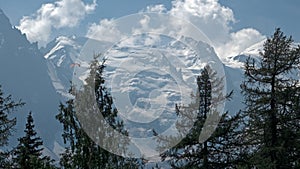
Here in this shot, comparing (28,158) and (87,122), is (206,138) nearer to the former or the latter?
(87,122)

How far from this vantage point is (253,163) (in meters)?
20.5

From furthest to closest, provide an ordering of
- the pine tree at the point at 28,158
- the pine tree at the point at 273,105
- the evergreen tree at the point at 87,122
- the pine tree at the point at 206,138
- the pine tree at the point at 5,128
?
1. the pine tree at the point at 206,138
2. the evergreen tree at the point at 87,122
3. the pine tree at the point at 5,128
4. the pine tree at the point at 273,105
5. the pine tree at the point at 28,158

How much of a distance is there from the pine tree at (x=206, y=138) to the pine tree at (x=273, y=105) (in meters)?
1.69

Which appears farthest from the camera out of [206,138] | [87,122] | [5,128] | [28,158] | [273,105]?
[28,158]

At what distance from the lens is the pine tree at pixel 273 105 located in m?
20.7

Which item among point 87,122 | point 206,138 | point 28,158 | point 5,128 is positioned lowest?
point 206,138

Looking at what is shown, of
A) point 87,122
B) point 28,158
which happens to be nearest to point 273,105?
point 87,122

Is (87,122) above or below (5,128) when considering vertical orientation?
above

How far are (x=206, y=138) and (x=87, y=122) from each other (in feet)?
20.7

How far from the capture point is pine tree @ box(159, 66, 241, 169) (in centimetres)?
2339

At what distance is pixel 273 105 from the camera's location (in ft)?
69.4

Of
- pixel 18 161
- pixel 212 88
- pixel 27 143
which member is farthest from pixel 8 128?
pixel 212 88

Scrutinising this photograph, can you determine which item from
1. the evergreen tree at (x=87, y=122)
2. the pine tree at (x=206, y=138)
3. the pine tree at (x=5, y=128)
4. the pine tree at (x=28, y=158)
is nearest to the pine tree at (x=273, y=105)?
the pine tree at (x=206, y=138)

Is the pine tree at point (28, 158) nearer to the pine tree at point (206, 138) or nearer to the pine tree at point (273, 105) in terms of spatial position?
the pine tree at point (206, 138)
